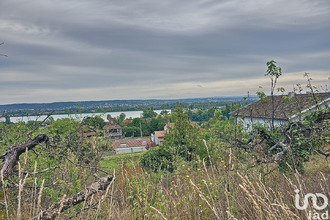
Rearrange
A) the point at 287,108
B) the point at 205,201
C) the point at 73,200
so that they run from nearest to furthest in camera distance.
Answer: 1. the point at 205,201
2. the point at 73,200
3. the point at 287,108

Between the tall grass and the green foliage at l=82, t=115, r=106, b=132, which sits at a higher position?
the green foliage at l=82, t=115, r=106, b=132

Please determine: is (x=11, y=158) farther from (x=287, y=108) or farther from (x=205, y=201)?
(x=287, y=108)

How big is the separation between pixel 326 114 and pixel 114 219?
5195mm

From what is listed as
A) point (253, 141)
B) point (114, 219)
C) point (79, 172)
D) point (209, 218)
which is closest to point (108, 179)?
point (114, 219)

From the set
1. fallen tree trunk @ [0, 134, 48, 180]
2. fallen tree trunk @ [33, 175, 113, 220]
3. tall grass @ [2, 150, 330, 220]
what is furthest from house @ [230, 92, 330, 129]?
fallen tree trunk @ [0, 134, 48, 180]

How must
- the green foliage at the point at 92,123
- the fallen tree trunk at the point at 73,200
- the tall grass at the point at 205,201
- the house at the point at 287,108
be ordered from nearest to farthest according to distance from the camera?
the tall grass at the point at 205,201 < the fallen tree trunk at the point at 73,200 < the green foliage at the point at 92,123 < the house at the point at 287,108

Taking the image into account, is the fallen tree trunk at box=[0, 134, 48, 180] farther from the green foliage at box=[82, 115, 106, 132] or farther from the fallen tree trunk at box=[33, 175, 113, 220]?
the green foliage at box=[82, 115, 106, 132]

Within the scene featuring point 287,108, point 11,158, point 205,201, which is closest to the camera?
point 205,201

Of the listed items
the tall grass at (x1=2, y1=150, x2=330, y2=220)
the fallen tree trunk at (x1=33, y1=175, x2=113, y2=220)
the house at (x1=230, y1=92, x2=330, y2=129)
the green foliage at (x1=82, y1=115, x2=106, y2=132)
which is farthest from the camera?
the house at (x1=230, y1=92, x2=330, y2=129)

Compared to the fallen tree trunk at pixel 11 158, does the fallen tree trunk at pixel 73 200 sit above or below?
below

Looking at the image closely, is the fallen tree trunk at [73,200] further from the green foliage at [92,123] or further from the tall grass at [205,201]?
the green foliage at [92,123]

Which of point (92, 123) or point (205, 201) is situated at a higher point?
point (92, 123)

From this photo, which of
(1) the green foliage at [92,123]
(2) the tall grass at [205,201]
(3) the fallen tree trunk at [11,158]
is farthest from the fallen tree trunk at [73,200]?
(1) the green foliage at [92,123]

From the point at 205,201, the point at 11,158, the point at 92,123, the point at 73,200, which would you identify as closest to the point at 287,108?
the point at 92,123
